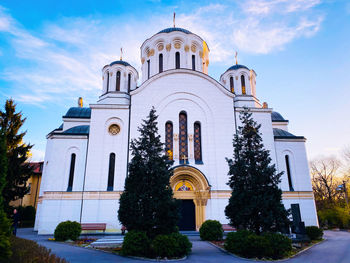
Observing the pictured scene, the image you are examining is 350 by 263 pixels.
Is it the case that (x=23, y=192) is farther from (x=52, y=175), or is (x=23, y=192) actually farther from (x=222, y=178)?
(x=222, y=178)

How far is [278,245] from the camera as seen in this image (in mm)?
9289

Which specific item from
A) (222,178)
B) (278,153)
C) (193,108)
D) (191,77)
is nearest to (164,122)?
(193,108)

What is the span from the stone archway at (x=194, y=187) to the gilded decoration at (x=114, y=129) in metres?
5.64

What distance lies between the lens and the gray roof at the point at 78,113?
2200 cm

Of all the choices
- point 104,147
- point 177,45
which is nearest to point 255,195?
point 104,147

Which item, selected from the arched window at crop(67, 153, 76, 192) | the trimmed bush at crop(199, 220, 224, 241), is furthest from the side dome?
the arched window at crop(67, 153, 76, 192)

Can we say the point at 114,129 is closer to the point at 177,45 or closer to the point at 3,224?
the point at 177,45

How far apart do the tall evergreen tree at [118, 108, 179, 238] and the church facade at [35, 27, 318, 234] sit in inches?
243

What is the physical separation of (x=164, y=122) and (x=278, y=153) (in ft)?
31.6

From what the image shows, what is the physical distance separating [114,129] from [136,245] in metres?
11.5

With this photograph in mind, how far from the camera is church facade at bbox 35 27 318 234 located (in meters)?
17.0

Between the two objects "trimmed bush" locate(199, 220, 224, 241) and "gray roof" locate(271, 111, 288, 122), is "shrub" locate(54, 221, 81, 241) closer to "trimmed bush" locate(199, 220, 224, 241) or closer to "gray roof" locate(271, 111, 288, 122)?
"trimmed bush" locate(199, 220, 224, 241)

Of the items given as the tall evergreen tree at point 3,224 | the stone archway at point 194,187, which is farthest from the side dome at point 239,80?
the tall evergreen tree at point 3,224

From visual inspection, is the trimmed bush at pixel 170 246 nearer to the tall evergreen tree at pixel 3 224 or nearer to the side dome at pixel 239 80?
the tall evergreen tree at pixel 3 224
